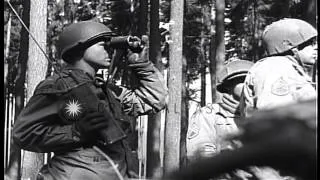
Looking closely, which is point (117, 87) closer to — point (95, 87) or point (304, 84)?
point (95, 87)

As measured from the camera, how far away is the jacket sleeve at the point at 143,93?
5305 mm

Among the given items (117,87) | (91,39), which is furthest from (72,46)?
(117,87)

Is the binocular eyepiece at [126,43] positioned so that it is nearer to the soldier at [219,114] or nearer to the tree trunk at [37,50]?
the soldier at [219,114]

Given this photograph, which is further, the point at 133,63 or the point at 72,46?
the point at 133,63

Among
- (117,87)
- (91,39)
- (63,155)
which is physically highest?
(91,39)

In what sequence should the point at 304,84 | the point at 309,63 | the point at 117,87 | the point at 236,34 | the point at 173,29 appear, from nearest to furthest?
the point at 304,84, the point at 309,63, the point at 117,87, the point at 173,29, the point at 236,34

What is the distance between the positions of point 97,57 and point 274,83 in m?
1.07

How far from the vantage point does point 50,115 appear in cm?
450

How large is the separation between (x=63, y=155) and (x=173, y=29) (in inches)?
586

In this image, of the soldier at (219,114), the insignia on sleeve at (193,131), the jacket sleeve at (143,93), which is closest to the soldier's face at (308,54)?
the jacket sleeve at (143,93)

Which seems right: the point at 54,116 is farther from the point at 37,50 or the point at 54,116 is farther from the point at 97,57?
the point at 37,50

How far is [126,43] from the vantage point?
15.5 ft

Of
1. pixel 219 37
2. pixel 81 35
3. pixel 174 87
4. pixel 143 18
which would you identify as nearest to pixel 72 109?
pixel 81 35
